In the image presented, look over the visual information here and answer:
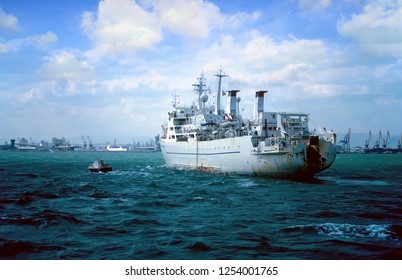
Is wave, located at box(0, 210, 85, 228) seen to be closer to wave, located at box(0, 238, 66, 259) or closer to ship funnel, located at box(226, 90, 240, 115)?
wave, located at box(0, 238, 66, 259)

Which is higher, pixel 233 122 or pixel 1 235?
pixel 233 122

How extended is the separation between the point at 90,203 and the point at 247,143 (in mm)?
17133

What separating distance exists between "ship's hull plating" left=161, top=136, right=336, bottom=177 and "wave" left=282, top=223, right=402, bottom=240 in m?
16.0

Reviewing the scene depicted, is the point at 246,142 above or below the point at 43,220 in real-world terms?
above

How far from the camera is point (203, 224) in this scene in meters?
16.8

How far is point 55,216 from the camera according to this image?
1836 cm

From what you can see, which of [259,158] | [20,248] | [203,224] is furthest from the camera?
[259,158]

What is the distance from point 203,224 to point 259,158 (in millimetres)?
18821

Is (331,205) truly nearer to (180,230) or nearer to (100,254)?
(180,230)

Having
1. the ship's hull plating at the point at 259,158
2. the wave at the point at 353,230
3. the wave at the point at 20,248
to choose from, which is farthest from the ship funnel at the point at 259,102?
the wave at the point at 20,248

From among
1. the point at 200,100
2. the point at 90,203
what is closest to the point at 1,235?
the point at 90,203

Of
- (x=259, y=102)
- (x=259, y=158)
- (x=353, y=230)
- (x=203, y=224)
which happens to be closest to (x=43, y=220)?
(x=203, y=224)

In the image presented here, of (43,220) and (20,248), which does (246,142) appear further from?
(20,248)

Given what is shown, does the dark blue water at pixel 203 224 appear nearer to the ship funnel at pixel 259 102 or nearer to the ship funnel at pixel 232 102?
the ship funnel at pixel 259 102
